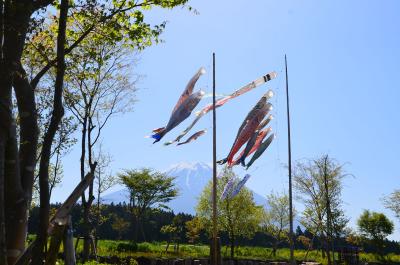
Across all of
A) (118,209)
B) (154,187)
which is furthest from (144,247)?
(118,209)

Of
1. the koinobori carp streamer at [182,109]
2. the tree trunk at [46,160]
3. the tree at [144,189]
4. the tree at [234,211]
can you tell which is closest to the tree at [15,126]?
the tree trunk at [46,160]

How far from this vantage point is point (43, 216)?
5902 millimetres

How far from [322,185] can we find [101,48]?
62.1 ft

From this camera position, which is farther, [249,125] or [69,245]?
[249,125]

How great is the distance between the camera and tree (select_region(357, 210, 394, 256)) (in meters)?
41.6

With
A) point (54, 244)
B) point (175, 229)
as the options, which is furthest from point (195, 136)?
point (175, 229)

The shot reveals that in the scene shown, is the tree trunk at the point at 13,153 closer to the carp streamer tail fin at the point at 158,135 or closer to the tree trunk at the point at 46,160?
the tree trunk at the point at 46,160

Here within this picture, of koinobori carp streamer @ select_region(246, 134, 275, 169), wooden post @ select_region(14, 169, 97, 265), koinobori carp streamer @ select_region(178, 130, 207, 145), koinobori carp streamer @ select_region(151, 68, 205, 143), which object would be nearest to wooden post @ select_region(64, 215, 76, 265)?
wooden post @ select_region(14, 169, 97, 265)

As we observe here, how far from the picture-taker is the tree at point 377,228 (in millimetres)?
41612

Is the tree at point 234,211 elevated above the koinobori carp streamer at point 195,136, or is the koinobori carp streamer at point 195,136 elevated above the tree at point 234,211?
the koinobori carp streamer at point 195,136

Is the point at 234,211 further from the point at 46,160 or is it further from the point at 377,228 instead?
the point at 46,160

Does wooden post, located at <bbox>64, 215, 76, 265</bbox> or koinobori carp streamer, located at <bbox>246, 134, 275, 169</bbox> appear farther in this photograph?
koinobori carp streamer, located at <bbox>246, 134, 275, 169</bbox>

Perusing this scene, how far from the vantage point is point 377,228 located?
4194 cm

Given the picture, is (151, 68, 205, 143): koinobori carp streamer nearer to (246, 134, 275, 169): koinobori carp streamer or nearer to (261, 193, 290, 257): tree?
(246, 134, 275, 169): koinobori carp streamer
